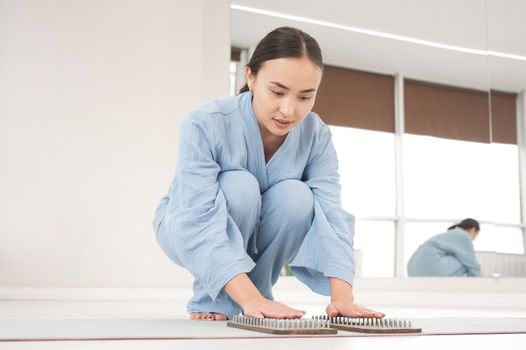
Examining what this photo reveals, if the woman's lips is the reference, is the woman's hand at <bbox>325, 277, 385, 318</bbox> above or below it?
below

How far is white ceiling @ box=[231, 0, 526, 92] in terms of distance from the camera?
4246mm

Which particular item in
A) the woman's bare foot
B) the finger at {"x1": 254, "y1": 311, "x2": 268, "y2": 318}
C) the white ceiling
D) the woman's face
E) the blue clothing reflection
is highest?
the white ceiling

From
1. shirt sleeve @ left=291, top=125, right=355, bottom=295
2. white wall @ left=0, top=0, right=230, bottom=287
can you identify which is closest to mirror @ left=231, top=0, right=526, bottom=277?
white wall @ left=0, top=0, right=230, bottom=287

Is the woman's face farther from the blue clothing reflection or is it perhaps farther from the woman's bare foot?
the blue clothing reflection

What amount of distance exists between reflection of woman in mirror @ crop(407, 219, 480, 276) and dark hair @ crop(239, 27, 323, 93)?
9.20 feet

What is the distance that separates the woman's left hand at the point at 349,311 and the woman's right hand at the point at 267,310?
0.16 meters

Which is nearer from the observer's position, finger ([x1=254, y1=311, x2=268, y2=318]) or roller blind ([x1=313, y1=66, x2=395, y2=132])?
finger ([x1=254, y1=311, x2=268, y2=318])

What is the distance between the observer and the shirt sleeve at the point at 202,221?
1.50 metres

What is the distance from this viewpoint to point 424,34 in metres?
4.39

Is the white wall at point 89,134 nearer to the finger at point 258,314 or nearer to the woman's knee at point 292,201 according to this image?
the woman's knee at point 292,201

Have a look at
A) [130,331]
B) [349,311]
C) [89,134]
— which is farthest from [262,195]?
[89,134]

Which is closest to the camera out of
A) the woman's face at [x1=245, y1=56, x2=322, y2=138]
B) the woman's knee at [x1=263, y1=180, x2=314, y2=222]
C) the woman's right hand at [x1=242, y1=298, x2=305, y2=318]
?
the woman's right hand at [x1=242, y1=298, x2=305, y2=318]

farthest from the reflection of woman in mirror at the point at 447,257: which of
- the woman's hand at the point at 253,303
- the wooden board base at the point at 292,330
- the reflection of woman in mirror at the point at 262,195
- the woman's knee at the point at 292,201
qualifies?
the wooden board base at the point at 292,330

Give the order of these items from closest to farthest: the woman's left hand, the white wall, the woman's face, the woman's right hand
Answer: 1. the woman's right hand
2. the woman's left hand
3. the woman's face
4. the white wall
